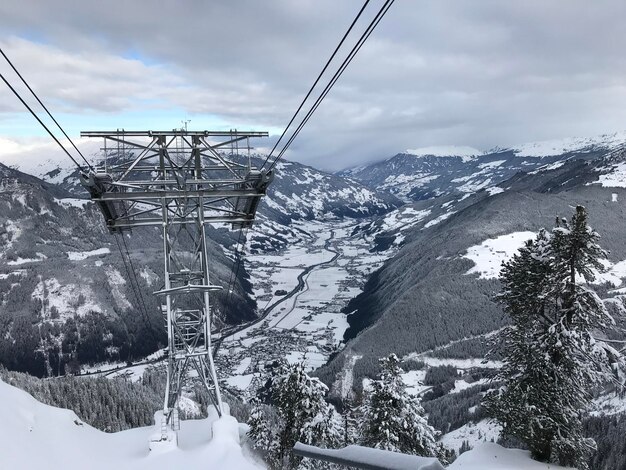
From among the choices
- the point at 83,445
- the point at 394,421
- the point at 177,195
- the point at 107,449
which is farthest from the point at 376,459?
the point at 394,421

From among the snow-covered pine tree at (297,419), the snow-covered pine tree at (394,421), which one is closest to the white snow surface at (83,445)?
the snow-covered pine tree at (394,421)

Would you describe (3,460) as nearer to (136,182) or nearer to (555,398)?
(136,182)

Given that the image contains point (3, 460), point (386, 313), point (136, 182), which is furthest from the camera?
point (386, 313)

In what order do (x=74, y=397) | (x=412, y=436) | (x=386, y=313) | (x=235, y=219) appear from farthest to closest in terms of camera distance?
(x=386, y=313)
(x=74, y=397)
(x=412, y=436)
(x=235, y=219)

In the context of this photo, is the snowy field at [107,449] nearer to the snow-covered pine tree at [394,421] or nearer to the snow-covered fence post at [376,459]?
the snow-covered pine tree at [394,421]

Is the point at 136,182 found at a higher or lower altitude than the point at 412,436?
higher

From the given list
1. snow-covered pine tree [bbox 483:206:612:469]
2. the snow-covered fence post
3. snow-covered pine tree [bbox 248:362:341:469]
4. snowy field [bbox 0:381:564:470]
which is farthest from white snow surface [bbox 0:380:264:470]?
snow-covered pine tree [bbox 248:362:341:469]

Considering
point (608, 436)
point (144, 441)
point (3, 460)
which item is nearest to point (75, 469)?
point (3, 460)

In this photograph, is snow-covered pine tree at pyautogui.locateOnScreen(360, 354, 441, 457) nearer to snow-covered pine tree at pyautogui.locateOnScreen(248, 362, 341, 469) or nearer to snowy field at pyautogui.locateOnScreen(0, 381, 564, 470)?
snow-covered pine tree at pyautogui.locateOnScreen(248, 362, 341, 469)
